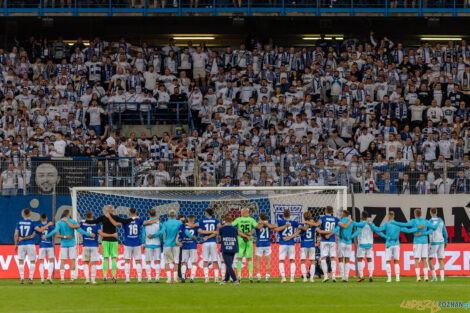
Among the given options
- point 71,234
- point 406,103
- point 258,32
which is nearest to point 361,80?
point 406,103

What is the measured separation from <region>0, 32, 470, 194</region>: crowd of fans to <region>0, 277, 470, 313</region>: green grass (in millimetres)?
5247

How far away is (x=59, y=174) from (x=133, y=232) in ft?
15.8

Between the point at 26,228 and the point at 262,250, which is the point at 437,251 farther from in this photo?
the point at 26,228

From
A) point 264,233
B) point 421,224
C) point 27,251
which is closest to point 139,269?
point 27,251

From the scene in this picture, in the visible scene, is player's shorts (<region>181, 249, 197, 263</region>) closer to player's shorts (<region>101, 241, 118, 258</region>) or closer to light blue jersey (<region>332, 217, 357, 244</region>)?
player's shorts (<region>101, 241, 118, 258</region>)

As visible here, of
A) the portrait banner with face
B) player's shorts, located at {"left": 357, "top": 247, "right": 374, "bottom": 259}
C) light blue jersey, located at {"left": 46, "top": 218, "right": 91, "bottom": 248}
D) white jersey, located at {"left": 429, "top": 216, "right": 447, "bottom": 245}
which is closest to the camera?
light blue jersey, located at {"left": 46, "top": 218, "right": 91, "bottom": 248}

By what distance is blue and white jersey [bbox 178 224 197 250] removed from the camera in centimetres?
2402

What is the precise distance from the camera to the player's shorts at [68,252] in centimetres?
2394

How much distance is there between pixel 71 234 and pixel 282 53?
1578 cm

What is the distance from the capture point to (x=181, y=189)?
26.5m

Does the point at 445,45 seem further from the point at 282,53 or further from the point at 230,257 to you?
the point at 230,257

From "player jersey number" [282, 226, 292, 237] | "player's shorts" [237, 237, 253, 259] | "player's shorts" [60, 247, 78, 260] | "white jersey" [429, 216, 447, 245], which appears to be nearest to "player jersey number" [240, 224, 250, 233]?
"player's shorts" [237, 237, 253, 259]

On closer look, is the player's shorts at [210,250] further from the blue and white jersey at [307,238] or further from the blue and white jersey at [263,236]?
the blue and white jersey at [307,238]

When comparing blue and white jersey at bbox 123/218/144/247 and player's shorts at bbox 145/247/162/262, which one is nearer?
blue and white jersey at bbox 123/218/144/247
